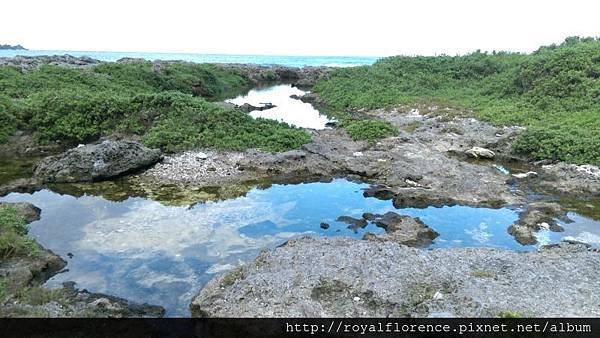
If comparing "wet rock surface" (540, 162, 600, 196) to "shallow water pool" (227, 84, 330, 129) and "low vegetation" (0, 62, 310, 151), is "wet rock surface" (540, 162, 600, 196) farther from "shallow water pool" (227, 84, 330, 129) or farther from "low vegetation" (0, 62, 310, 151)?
"shallow water pool" (227, 84, 330, 129)

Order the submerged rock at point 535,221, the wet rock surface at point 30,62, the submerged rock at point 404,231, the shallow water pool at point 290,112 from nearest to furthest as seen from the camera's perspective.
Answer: the submerged rock at point 404,231 → the submerged rock at point 535,221 → the shallow water pool at point 290,112 → the wet rock surface at point 30,62

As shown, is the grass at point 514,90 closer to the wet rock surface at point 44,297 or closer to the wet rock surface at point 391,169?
the wet rock surface at point 391,169

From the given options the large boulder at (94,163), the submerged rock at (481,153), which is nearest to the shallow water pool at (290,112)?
the submerged rock at (481,153)

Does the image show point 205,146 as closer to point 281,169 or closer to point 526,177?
point 281,169

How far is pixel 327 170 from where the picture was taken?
85.5 feet

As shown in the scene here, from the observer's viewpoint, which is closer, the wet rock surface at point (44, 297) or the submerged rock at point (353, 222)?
the wet rock surface at point (44, 297)

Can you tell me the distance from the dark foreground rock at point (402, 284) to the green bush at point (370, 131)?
18.3 m

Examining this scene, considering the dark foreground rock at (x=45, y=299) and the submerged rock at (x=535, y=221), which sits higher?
the submerged rock at (x=535, y=221)

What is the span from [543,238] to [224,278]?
1303cm

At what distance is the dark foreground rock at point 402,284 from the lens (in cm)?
1177

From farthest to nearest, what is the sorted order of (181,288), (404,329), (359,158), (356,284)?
(359,158)
(181,288)
(356,284)
(404,329)

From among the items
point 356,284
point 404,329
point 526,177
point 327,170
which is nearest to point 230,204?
point 327,170

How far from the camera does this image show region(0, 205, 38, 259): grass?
14484mm

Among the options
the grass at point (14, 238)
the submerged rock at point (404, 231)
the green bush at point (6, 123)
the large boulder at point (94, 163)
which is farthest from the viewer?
the green bush at point (6, 123)
